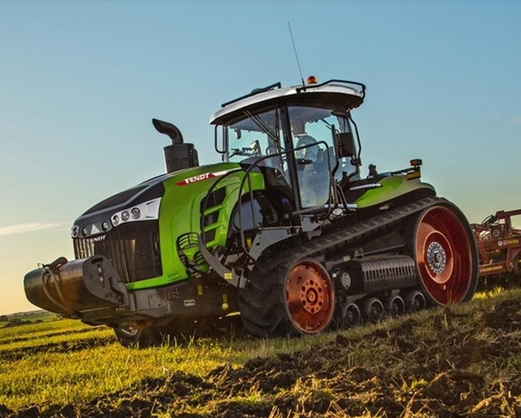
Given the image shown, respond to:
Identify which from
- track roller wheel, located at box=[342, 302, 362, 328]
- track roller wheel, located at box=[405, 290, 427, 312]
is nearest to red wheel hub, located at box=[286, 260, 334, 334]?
track roller wheel, located at box=[342, 302, 362, 328]

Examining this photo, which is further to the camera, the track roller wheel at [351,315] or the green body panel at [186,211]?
the track roller wheel at [351,315]

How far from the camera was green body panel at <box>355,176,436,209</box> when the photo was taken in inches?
429

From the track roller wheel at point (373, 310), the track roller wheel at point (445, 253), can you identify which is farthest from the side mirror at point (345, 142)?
the track roller wheel at point (445, 253)

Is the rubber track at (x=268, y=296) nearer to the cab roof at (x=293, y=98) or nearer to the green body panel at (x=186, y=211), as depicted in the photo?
the green body panel at (x=186, y=211)

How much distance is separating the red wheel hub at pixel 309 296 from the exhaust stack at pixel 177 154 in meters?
2.30

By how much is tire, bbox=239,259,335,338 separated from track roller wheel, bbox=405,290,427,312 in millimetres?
2233

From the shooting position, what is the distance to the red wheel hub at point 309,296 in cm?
914

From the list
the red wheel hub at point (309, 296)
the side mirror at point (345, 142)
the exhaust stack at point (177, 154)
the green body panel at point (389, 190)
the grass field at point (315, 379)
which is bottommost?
the grass field at point (315, 379)

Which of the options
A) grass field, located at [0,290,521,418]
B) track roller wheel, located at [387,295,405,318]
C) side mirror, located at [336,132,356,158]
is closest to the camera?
grass field, located at [0,290,521,418]

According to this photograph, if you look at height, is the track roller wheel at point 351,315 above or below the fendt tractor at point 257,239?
below

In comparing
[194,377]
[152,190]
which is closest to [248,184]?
[152,190]

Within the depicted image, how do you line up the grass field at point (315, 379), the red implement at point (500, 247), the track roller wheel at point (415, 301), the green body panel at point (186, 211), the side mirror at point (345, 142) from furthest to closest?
the red implement at point (500, 247)
the track roller wheel at point (415, 301)
the side mirror at point (345, 142)
the green body panel at point (186, 211)
the grass field at point (315, 379)

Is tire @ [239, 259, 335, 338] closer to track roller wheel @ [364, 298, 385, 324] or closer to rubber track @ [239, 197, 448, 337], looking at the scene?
rubber track @ [239, 197, 448, 337]

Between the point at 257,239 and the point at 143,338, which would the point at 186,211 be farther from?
the point at 143,338
